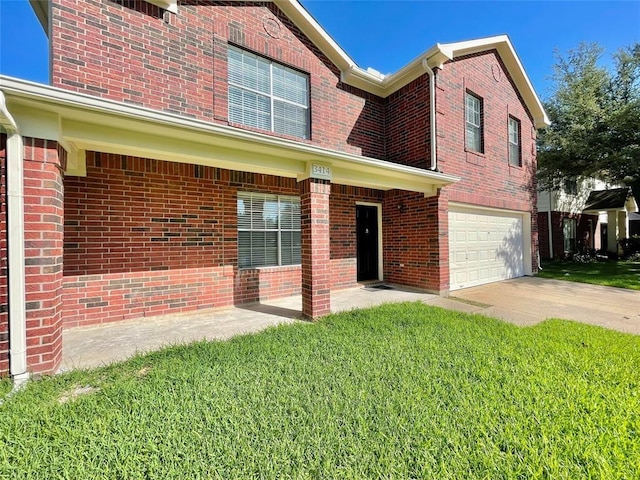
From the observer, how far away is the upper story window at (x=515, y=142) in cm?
1008

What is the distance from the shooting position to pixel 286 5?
6.82 m

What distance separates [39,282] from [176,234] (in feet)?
8.43

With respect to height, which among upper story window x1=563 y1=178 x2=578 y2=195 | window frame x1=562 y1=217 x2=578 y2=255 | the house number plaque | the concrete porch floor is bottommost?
the concrete porch floor

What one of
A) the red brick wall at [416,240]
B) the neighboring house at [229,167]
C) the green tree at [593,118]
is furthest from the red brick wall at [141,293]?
the green tree at [593,118]

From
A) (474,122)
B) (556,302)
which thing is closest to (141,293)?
(556,302)

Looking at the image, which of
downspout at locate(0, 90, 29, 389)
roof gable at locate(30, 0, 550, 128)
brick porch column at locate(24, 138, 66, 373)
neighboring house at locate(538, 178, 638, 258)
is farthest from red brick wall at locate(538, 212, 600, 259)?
downspout at locate(0, 90, 29, 389)

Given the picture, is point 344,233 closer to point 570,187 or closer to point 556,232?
point 556,232

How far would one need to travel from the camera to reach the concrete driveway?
5.16 metres

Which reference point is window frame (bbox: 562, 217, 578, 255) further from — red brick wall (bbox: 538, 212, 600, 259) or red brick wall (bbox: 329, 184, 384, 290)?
red brick wall (bbox: 329, 184, 384, 290)

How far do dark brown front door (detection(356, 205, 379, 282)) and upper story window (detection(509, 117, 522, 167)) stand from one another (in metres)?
5.61

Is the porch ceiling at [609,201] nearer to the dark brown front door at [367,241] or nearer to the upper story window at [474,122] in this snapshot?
the upper story window at [474,122]

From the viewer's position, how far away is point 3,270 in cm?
288

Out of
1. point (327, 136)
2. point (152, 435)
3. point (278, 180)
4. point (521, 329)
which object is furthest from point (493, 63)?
point (152, 435)

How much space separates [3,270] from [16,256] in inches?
7.7
